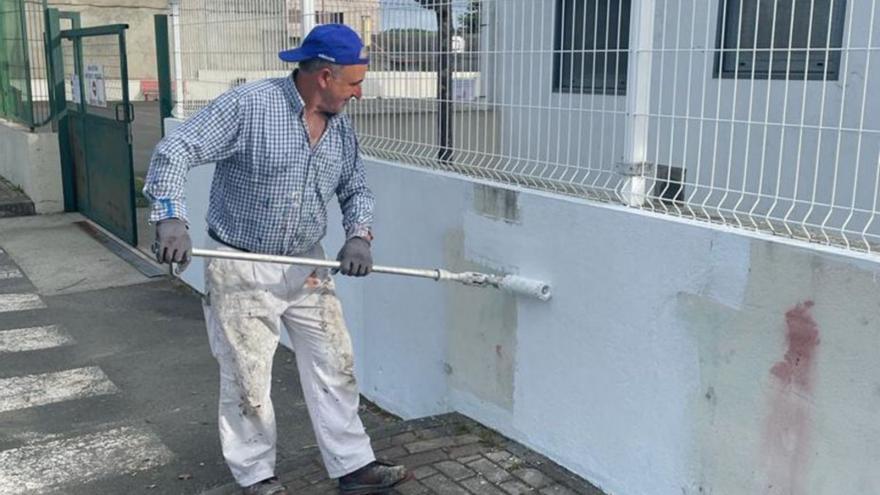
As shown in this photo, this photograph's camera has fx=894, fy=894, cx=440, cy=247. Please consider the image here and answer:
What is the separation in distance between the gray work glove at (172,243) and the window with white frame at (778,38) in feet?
6.64

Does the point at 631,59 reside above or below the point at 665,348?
above

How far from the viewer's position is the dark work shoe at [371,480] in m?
3.65

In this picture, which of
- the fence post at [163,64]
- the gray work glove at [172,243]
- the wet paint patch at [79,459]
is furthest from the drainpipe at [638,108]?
the fence post at [163,64]

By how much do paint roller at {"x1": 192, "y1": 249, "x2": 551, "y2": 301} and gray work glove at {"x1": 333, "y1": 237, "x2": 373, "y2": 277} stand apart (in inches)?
1.7

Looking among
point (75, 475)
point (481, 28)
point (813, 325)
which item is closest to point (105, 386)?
point (75, 475)

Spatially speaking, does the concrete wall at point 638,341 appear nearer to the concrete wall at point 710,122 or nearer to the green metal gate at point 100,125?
the concrete wall at point 710,122

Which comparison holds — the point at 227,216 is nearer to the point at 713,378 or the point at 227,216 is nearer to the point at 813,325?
the point at 713,378

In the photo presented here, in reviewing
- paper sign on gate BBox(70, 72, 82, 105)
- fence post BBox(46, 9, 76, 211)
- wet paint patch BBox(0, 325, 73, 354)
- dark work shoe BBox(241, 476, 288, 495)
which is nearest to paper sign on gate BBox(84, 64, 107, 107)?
paper sign on gate BBox(70, 72, 82, 105)

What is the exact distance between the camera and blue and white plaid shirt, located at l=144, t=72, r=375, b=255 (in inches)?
127

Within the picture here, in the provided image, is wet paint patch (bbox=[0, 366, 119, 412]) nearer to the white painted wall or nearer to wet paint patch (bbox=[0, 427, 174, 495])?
wet paint patch (bbox=[0, 427, 174, 495])

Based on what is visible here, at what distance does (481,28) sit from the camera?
13.8ft

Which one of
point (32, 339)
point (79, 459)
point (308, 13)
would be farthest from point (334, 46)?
point (32, 339)

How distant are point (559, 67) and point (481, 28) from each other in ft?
1.62

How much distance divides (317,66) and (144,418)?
2549 millimetres
